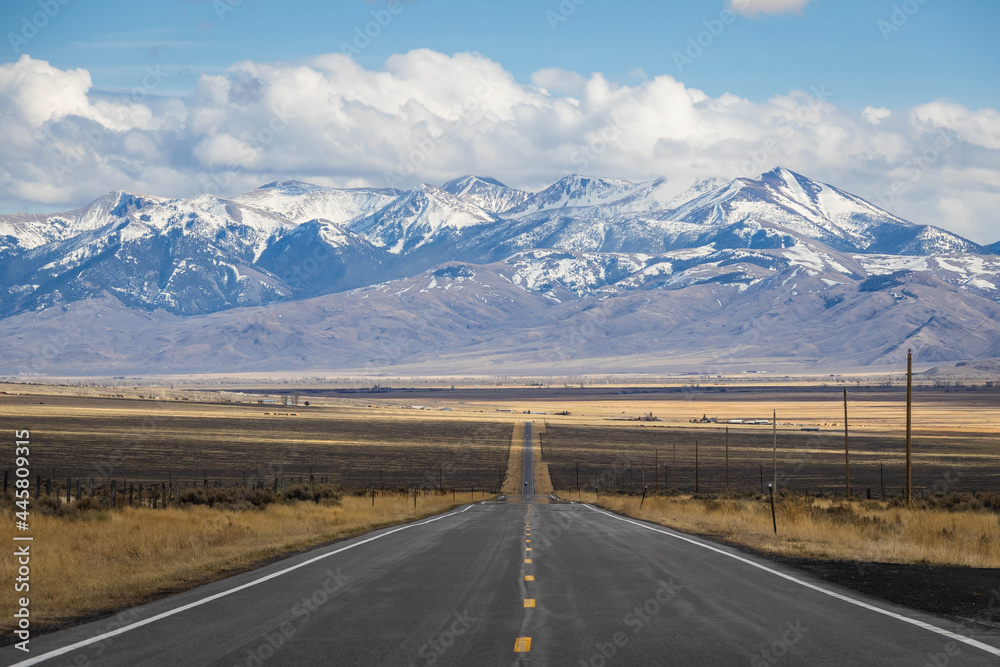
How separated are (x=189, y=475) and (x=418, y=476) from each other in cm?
1731

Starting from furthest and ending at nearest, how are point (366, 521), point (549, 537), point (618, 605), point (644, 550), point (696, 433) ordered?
1. point (696, 433)
2. point (366, 521)
3. point (549, 537)
4. point (644, 550)
5. point (618, 605)

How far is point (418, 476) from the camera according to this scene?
76.2 meters

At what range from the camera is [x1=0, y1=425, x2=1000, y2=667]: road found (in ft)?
32.1

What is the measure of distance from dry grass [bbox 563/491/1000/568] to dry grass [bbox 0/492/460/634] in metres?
9.94

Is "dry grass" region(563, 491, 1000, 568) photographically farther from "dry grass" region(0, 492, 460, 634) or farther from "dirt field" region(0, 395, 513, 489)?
"dirt field" region(0, 395, 513, 489)

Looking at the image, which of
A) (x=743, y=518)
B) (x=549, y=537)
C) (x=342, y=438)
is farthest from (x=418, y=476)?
(x=549, y=537)

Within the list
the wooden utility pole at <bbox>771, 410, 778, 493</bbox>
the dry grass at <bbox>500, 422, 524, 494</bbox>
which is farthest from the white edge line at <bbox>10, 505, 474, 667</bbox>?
the dry grass at <bbox>500, 422, 524, 494</bbox>

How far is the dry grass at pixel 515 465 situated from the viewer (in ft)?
234

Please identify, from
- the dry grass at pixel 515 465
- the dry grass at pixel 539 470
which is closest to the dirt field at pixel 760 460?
the dry grass at pixel 539 470

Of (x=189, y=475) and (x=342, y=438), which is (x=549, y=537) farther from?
(x=342, y=438)

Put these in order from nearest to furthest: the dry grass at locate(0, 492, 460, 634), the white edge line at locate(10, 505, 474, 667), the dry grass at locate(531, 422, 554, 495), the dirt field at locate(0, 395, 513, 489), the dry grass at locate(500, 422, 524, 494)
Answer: the white edge line at locate(10, 505, 474, 667) → the dry grass at locate(0, 492, 460, 634) → the dirt field at locate(0, 395, 513, 489) → the dry grass at locate(531, 422, 554, 495) → the dry grass at locate(500, 422, 524, 494)

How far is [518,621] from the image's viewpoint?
38.1 ft

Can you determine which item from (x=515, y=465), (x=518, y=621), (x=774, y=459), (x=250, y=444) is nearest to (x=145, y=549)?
(x=518, y=621)

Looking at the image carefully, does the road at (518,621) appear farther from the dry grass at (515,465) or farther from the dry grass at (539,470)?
the dry grass at (515,465)
